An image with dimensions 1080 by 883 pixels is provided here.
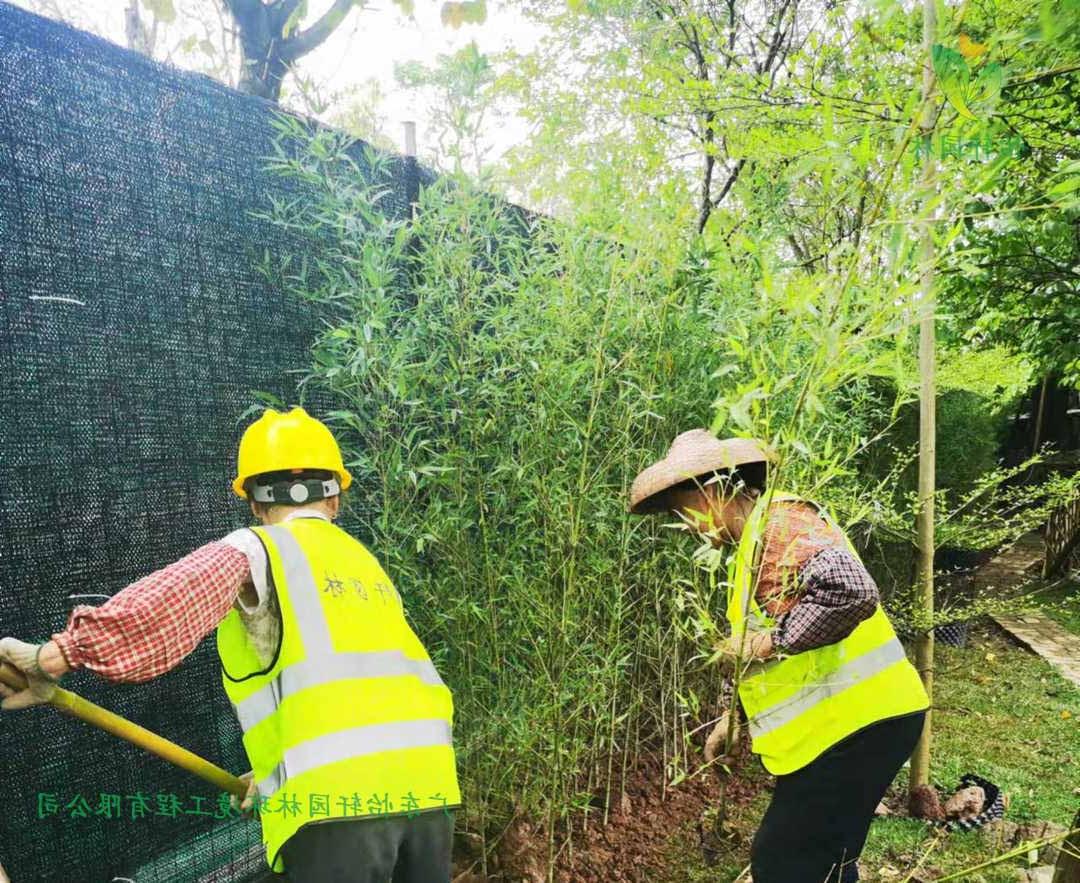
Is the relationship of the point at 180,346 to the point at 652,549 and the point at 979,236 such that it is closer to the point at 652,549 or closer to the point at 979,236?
the point at 652,549

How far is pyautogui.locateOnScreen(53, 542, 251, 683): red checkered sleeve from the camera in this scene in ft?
3.95

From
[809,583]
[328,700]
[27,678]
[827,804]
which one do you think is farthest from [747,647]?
[27,678]

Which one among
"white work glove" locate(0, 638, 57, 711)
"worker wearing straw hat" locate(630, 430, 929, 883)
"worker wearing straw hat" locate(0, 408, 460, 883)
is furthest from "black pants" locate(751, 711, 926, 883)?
"white work glove" locate(0, 638, 57, 711)

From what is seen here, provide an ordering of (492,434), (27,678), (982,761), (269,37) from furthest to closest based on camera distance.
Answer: (982,761) < (269,37) < (492,434) < (27,678)

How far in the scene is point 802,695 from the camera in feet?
6.56

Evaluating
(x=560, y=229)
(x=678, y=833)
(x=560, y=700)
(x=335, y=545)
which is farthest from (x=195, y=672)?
(x=678, y=833)

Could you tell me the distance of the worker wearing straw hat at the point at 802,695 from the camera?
1.88 metres

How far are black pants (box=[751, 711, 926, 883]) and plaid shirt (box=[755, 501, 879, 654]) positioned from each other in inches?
18.2

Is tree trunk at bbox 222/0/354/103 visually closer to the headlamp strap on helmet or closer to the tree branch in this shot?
the tree branch

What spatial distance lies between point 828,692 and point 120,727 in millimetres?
1688

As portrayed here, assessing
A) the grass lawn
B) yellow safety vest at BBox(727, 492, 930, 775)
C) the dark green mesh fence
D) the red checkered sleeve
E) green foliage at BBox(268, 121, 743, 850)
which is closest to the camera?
the red checkered sleeve

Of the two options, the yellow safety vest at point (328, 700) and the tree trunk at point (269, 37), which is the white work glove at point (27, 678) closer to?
the yellow safety vest at point (328, 700)

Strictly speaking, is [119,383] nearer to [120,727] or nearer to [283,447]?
[283,447]

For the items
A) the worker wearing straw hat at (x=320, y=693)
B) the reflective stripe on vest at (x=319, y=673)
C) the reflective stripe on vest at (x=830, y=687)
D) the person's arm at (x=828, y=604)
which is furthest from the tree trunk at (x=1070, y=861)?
the reflective stripe on vest at (x=319, y=673)
